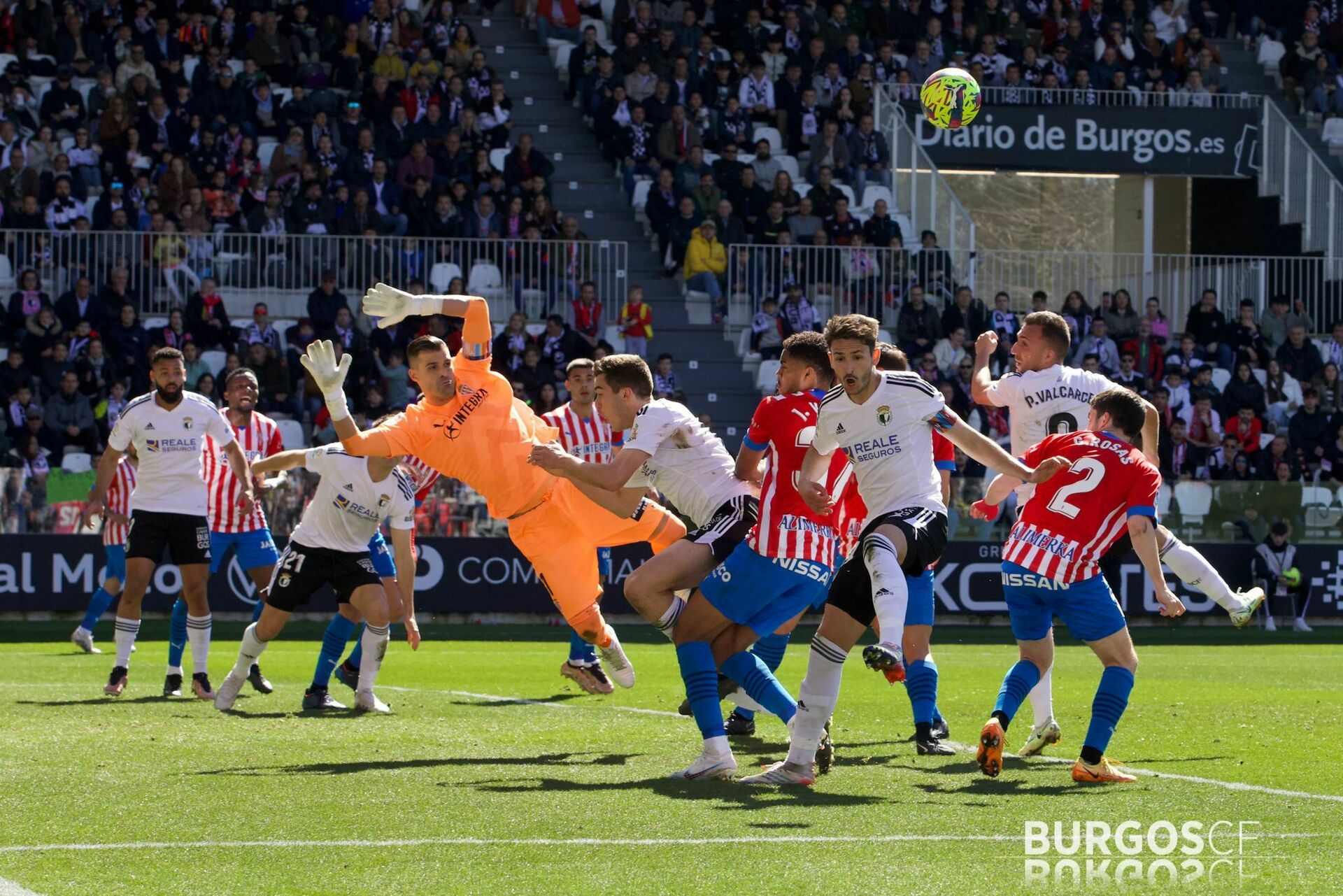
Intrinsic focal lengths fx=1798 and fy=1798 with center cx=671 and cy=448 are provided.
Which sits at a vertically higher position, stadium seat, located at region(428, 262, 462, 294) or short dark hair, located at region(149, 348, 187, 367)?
stadium seat, located at region(428, 262, 462, 294)

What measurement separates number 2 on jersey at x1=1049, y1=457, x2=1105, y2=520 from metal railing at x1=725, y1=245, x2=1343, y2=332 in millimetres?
17430

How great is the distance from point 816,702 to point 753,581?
0.69 meters

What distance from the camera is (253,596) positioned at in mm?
20891

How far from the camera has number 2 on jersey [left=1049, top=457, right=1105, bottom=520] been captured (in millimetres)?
8492

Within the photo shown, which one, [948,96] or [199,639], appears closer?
[199,639]

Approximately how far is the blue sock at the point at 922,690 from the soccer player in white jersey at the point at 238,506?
17.7 feet

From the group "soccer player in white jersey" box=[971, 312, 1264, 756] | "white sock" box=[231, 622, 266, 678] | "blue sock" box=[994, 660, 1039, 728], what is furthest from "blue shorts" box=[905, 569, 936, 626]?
"white sock" box=[231, 622, 266, 678]

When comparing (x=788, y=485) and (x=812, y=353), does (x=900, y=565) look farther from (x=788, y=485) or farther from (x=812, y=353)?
(x=812, y=353)

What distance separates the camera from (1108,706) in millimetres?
8281

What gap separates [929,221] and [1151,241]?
524cm

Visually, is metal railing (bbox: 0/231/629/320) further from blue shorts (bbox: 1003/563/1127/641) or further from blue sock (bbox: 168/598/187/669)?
blue shorts (bbox: 1003/563/1127/641)

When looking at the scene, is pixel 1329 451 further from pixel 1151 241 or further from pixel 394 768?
pixel 394 768

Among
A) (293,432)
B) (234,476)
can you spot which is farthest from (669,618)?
(293,432)

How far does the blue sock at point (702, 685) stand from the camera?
8.20 m
